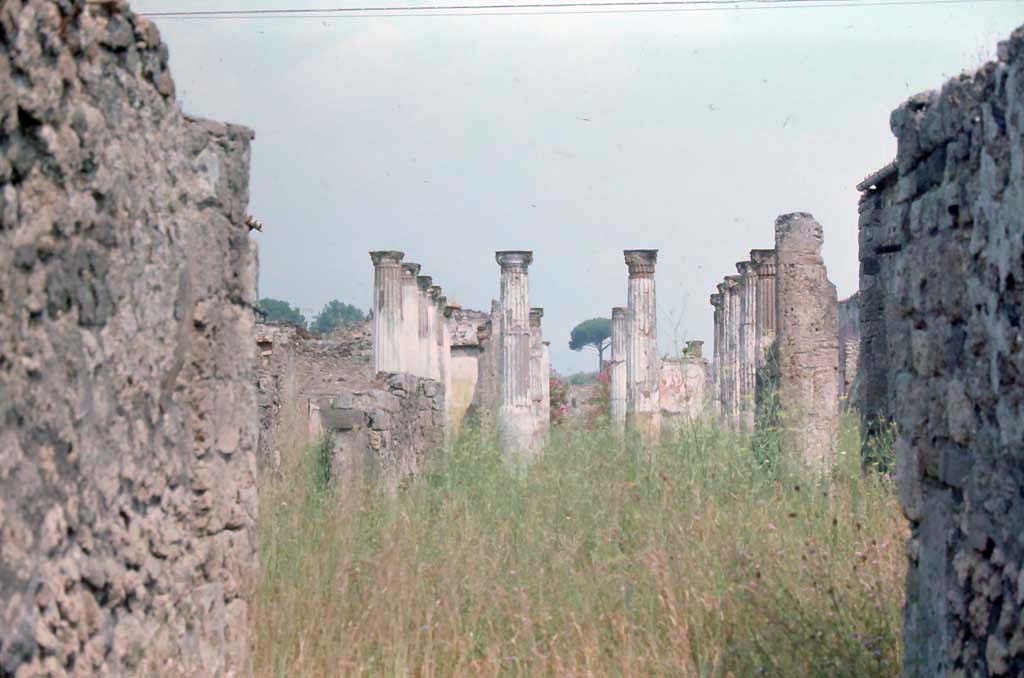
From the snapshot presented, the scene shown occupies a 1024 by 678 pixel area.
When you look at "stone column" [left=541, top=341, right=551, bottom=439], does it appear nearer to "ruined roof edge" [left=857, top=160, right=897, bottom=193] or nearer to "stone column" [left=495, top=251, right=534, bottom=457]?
"stone column" [left=495, top=251, right=534, bottom=457]

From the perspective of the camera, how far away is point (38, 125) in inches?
130

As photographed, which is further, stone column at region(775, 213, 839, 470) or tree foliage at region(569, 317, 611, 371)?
tree foliage at region(569, 317, 611, 371)

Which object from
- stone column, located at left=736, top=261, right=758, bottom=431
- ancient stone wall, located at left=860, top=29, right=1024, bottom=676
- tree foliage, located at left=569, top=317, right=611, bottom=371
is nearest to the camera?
ancient stone wall, located at left=860, top=29, right=1024, bottom=676

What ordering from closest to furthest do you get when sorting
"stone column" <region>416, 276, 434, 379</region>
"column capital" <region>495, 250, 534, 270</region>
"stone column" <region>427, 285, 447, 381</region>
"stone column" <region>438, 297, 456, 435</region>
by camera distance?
"column capital" <region>495, 250, 534, 270</region>
"stone column" <region>416, 276, 434, 379</region>
"stone column" <region>427, 285, 447, 381</region>
"stone column" <region>438, 297, 456, 435</region>

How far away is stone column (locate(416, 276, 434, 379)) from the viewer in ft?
76.2

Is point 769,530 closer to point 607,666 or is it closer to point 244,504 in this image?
point 607,666

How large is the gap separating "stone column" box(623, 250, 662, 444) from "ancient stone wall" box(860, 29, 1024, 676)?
672 inches

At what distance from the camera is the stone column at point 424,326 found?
23219 millimetres

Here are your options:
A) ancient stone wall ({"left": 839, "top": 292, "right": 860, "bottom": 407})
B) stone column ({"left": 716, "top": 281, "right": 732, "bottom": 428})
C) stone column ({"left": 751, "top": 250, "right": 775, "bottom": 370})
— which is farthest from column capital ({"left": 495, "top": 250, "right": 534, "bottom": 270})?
ancient stone wall ({"left": 839, "top": 292, "right": 860, "bottom": 407})

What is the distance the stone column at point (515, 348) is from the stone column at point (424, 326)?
2887 mm

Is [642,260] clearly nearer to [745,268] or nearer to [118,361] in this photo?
[745,268]

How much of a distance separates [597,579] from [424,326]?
58.4ft

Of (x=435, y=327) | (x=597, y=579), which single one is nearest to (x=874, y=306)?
(x=597, y=579)

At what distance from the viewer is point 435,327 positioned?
1071 inches
